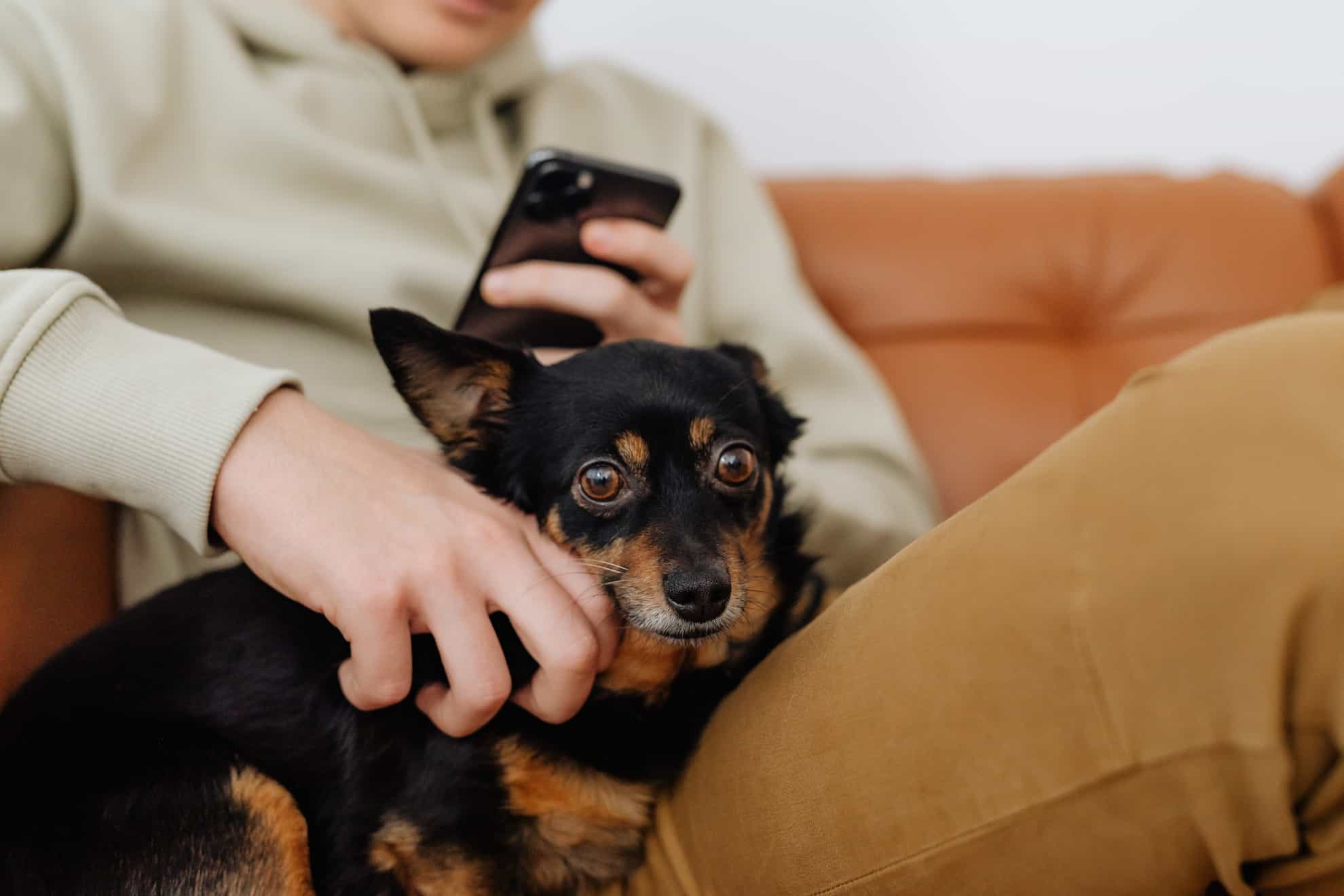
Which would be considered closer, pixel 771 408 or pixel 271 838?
pixel 271 838

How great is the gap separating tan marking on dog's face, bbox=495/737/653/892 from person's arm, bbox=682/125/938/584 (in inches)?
18.2

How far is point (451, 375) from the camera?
38.8 inches

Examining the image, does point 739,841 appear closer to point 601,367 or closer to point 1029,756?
point 1029,756

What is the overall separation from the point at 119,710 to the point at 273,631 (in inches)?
6.0

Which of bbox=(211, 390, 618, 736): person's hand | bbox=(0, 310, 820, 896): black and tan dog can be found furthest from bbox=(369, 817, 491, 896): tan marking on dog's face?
bbox=(211, 390, 618, 736): person's hand

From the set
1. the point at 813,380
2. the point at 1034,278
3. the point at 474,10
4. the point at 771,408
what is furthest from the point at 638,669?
the point at 1034,278

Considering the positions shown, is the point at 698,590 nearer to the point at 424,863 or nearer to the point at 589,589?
the point at 589,589

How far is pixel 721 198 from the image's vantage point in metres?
1.63

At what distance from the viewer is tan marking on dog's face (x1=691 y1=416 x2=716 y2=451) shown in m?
0.95

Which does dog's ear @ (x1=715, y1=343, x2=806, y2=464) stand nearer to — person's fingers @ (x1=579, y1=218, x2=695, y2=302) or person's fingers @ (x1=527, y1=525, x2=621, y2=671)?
person's fingers @ (x1=579, y1=218, x2=695, y2=302)

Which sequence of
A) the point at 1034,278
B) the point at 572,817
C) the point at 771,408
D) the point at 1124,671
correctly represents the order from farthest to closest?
the point at 1034,278
the point at 771,408
the point at 572,817
the point at 1124,671

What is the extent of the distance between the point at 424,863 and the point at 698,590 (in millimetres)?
366

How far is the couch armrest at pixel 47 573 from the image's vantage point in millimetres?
890

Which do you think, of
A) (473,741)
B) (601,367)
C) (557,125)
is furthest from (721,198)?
(473,741)
